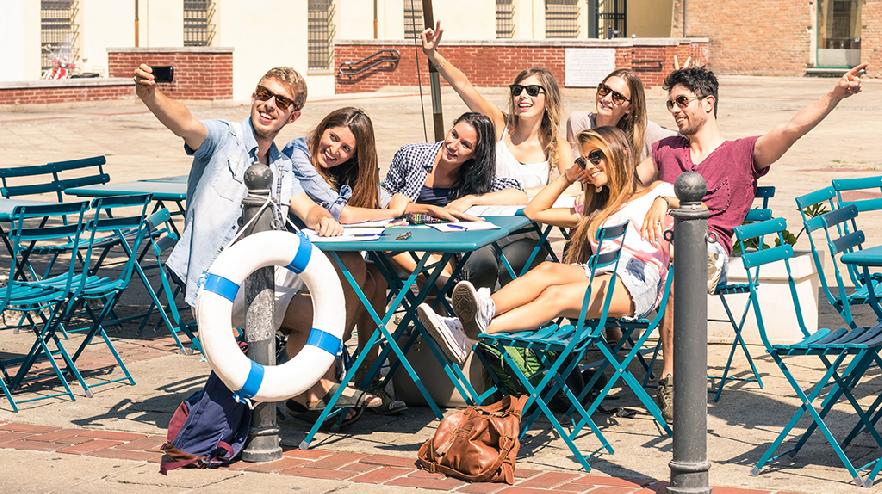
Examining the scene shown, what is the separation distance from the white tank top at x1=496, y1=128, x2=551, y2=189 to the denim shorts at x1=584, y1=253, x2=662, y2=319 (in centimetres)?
149

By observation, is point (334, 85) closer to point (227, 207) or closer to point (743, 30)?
point (743, 30)

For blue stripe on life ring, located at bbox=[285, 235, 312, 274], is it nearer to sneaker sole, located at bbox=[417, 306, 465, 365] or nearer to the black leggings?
sneaker sole, located at bbox=[417, 306, 465, 365]

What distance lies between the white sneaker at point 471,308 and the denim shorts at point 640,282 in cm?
64

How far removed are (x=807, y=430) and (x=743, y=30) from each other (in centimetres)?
3584

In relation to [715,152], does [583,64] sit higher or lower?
higher

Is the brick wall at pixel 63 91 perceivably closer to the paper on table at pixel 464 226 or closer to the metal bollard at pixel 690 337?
the paper on table at pixel 464 226

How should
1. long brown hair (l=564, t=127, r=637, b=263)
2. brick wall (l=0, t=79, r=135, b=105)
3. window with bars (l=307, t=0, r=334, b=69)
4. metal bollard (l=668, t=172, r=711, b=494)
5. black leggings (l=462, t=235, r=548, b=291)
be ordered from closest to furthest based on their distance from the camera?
metal bollard (l=668, t=172, r=711, b=494), long brown hair (l=564, t=127, r=637, b=263), black leggings (l=462, t=235, r=548, b=291), brick wall (l=0, t=79, r=135, b=105), window with bars (l=307, t=0, r=334, b=69)

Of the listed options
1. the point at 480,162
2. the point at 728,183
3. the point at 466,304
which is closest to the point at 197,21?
the point at 480,162

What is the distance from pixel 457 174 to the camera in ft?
24.1

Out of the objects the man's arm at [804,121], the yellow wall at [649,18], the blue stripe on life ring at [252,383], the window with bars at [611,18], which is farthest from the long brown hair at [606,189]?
the yellow wall at [649,18]

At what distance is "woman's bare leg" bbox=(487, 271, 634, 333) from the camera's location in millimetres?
5875

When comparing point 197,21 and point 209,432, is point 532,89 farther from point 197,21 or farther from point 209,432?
point 197,21

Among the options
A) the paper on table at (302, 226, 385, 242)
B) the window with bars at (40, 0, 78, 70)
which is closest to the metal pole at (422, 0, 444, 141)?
the paper on table at (302, 226, 385, 242)

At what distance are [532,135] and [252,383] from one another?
281cm
